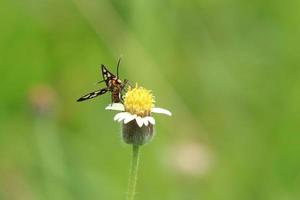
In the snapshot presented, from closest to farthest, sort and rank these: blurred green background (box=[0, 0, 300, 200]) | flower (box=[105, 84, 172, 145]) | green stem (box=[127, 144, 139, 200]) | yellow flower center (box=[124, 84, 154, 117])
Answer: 1. green stem (box=[127, 144, 139, 200])
2. flower (box=[105, 84, 172, 145])
3. yellow flower center (box=[124, 84, 154, 117])
4. blurred green background (box=[0, 0, 300, 200])

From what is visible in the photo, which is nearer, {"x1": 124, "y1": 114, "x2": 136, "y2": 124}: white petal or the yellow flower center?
{"x1": 124, "y1": 114, "x2": 136, "y2": 124}: white petal

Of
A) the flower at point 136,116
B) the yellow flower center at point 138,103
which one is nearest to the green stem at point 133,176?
the flower at point 136,116

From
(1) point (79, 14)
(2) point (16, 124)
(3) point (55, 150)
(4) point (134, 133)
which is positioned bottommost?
(4) point (134, 133)

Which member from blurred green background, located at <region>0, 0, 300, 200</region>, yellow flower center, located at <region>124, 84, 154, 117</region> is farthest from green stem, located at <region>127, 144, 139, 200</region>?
blurred green background, located at <region>0, 0, 300, 200</region>

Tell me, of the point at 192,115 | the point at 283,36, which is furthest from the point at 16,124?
the point at 283,36

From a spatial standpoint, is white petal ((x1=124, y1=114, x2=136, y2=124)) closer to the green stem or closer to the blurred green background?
the green stem

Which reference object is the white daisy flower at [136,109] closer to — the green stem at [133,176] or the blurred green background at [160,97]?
the green stem at [133,176]

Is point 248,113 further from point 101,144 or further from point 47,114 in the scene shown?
point 47,114

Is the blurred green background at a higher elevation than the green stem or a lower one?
higher
